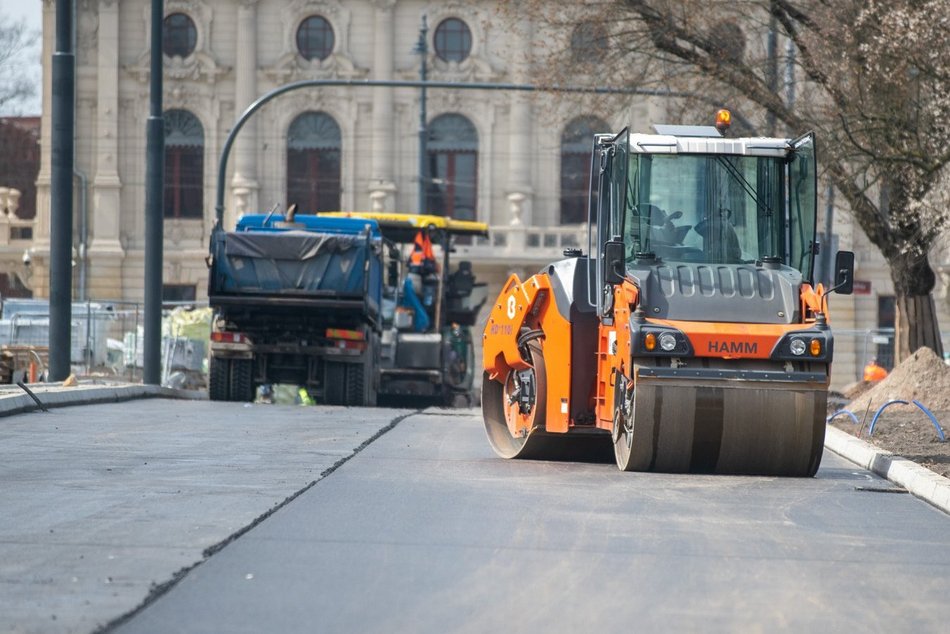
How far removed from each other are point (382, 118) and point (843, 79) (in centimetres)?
3406

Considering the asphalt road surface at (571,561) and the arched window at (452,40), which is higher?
the arched window at (452,40)

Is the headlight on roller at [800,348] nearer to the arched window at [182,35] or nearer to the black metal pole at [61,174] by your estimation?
the black metal pole at [61,174]

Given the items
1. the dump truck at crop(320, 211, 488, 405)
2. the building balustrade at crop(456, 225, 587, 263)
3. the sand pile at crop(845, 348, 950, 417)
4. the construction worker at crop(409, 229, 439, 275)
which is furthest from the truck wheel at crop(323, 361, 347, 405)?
the building balustrade at crop(456, 225, 587, 263)

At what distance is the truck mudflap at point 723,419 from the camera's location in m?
12.5

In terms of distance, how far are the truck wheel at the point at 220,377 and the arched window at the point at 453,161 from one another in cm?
3111

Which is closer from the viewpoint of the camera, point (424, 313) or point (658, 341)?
point (658, 341)

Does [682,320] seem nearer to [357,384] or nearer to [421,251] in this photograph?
[357,384]

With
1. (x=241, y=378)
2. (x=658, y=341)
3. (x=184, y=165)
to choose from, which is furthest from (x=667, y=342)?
(x=184, y=165)

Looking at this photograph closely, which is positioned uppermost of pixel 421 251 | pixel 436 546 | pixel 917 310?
pixel 421 251

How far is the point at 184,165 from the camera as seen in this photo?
56.8 metres

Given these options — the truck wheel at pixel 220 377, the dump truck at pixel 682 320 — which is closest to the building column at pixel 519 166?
the truck wheel at pixel 220 377

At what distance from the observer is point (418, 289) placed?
3138cm

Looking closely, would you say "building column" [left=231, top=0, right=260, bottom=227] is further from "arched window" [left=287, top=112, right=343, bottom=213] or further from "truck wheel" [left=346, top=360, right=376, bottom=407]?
"truck wheel" [left=346, top=360, right=376, bottom=407]

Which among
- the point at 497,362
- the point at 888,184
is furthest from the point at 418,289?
the point at 497,362
